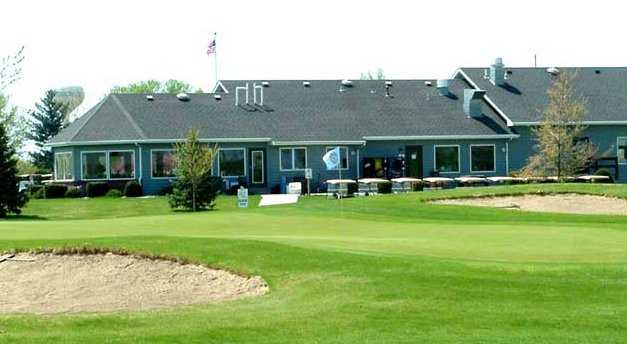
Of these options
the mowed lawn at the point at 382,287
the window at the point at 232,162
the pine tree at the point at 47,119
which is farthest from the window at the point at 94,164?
the pine tree at the point at 47,119

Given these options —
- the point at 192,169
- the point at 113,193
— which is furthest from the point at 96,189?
the point at 192,169

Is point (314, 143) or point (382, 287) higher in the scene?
point (314, 143)

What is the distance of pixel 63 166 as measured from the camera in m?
58.7

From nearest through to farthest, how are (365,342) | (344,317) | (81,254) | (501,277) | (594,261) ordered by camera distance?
(365,342)
(344,317)
(501,277)
(594,261)
(81,254)

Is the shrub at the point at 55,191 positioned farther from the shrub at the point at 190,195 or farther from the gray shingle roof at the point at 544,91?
the gray shingle roof at the point at 544,91

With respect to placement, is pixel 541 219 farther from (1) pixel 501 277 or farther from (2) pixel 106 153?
(2) pixel 106 153

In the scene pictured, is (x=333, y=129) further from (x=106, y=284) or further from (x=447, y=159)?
(x=106, y=284)

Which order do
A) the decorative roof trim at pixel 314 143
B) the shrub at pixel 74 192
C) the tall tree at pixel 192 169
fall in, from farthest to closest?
the decorative roof trim at pixel 314 143 → the shrub at pixel 74 192 → the tall tree at pixel 192 169

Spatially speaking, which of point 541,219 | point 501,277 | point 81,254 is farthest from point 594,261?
point 541,219

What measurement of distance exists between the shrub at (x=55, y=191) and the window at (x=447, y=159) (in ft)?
63.2

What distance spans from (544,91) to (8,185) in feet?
109

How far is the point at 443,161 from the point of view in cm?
6097

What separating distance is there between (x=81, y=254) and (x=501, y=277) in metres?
7.65

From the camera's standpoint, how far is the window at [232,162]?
189 ft
